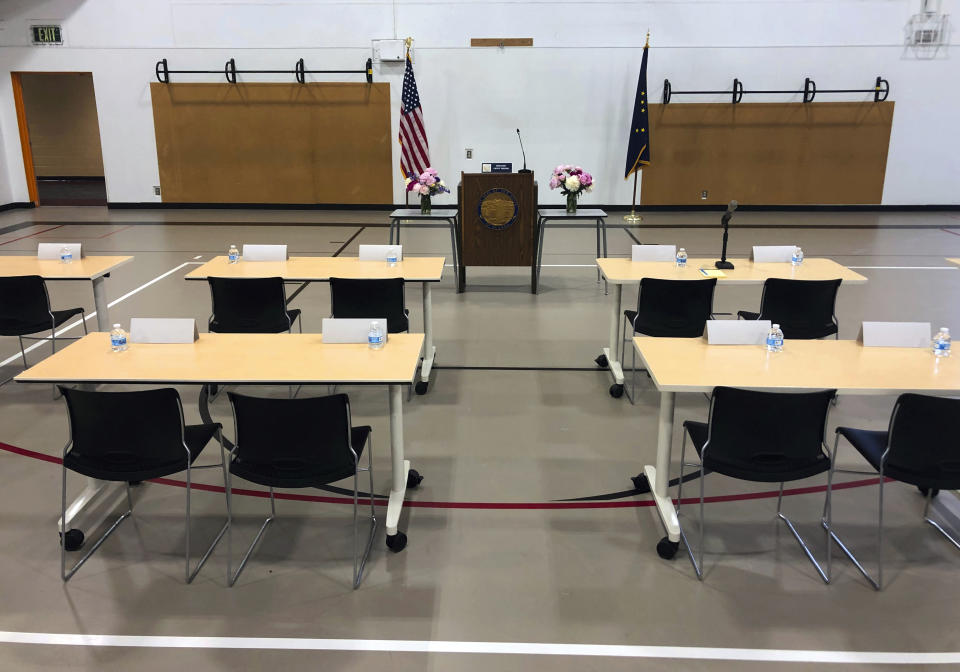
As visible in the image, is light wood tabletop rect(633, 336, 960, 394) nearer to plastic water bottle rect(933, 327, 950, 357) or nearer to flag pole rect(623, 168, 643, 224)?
plastic water bottle rect(933, 327, 950, 357)

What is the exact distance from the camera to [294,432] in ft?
9.80

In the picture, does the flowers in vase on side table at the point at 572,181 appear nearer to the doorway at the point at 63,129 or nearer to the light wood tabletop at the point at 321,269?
the light wood tabletop at the point at 321,269

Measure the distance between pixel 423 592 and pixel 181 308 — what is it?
16.3 feet

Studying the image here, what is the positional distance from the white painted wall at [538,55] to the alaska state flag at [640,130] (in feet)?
2.74

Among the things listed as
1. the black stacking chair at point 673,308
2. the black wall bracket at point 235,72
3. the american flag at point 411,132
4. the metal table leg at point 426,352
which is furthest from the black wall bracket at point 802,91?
the metal table leg at point 426,352

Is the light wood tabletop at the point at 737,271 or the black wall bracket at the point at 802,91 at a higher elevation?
the black wall bracket at the point at 802,91

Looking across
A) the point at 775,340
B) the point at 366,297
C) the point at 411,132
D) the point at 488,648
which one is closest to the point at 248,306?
the point at 366,297

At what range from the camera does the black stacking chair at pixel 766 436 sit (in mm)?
2971

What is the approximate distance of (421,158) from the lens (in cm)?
1102

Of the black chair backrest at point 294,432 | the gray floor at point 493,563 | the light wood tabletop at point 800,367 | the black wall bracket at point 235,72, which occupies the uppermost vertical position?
the black wall bracket at point 235,72

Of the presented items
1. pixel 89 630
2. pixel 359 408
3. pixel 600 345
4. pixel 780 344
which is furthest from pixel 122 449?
pixel 600 345

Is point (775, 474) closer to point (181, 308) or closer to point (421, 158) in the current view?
point (181, 308)

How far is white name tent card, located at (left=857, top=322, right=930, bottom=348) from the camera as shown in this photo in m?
3.68

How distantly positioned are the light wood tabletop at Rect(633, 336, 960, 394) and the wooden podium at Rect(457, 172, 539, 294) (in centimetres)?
398
